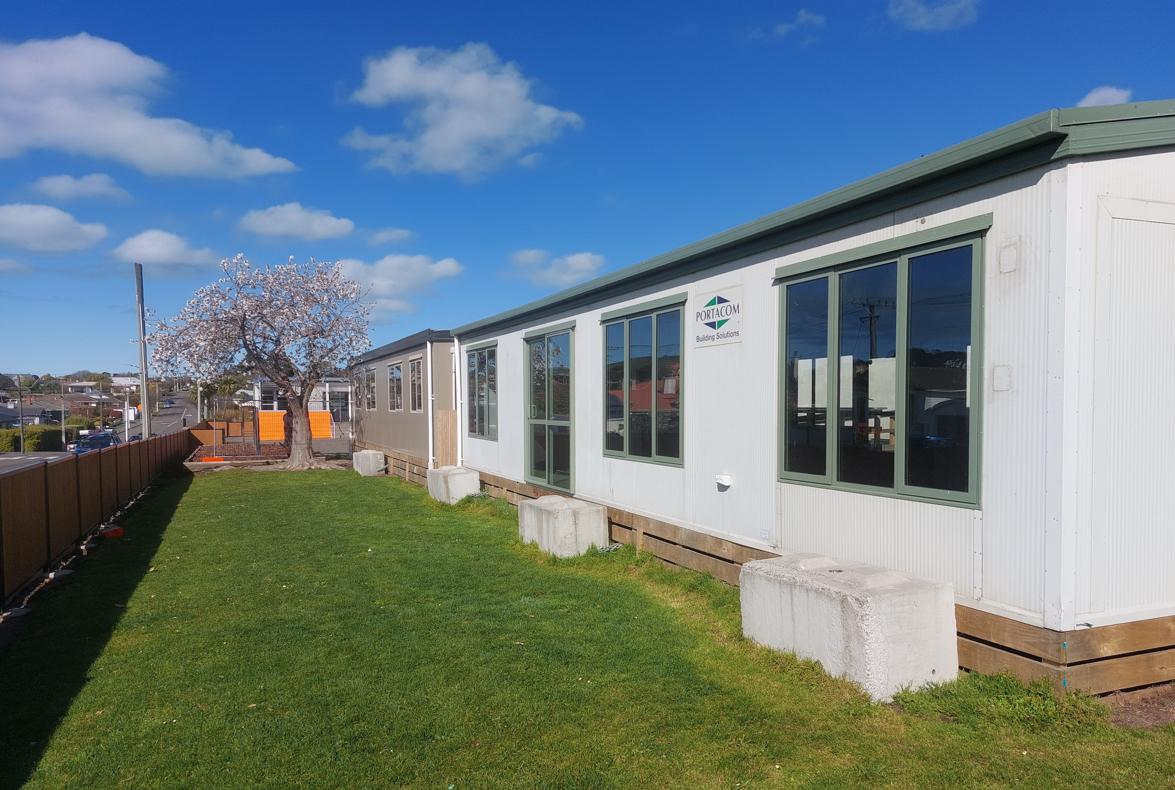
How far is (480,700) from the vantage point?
418 centimetres

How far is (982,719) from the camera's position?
369cm

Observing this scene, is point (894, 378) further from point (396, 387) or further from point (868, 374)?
point (396, 387)

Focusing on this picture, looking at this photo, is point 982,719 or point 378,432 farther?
point 378,432

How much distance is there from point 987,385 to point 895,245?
40.7 inches

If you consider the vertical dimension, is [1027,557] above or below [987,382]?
below

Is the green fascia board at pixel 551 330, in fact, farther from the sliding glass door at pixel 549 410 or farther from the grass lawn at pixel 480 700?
the grass lawn at pixel 480 700

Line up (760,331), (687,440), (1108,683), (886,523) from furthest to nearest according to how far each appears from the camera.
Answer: (687,440) → (760,331) → (886,523) → (1108,683)

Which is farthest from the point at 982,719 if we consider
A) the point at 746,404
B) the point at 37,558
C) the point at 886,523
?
the point at 37,558

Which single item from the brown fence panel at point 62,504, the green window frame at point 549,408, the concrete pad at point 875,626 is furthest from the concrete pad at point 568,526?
the brown fence panel at point 62,504

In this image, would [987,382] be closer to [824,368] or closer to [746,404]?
[824,368]

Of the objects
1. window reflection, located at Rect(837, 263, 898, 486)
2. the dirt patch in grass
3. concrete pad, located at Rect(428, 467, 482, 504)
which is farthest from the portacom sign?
concrete pad, located at Rect(428, 467, 482, 504)

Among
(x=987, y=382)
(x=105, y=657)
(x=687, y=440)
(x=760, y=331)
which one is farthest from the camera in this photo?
(x=687, y=440)

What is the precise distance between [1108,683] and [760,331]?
302cm

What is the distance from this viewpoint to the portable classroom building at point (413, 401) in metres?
14.1
